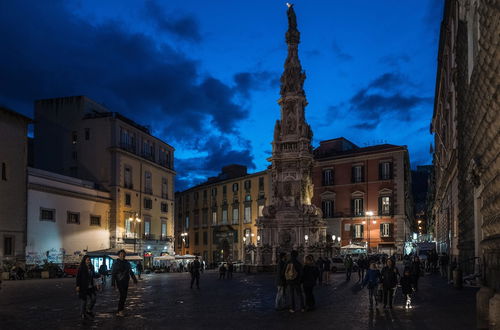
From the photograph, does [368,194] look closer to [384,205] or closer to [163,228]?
[384,205]

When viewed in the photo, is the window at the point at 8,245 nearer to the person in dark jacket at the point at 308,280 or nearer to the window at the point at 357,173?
the person in dark jacket at the point at 308,280

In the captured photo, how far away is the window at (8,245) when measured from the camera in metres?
44.1

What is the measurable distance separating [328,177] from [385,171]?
315 inches

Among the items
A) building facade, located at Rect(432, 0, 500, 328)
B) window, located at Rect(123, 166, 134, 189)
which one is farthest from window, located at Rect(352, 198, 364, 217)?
building facade, located at Rect(432, 0, 500, 328)

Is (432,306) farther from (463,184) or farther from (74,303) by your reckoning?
(74,303)

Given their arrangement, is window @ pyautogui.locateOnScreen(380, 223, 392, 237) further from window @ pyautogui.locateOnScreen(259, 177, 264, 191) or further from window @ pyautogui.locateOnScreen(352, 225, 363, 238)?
window @ pyautogui.locateOnScreen(259, 177, 264, 191)

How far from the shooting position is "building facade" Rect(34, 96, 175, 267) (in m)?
59.0

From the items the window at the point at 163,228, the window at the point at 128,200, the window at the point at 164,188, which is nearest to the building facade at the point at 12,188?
the window at the point at 128,200

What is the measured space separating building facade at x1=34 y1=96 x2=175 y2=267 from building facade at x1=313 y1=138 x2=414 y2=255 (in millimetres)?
22334

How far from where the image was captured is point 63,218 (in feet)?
169

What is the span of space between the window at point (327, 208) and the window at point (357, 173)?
14.4 feet

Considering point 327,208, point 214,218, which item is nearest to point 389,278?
point 327,208

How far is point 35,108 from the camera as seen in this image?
61.5m

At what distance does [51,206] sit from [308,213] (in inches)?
892
